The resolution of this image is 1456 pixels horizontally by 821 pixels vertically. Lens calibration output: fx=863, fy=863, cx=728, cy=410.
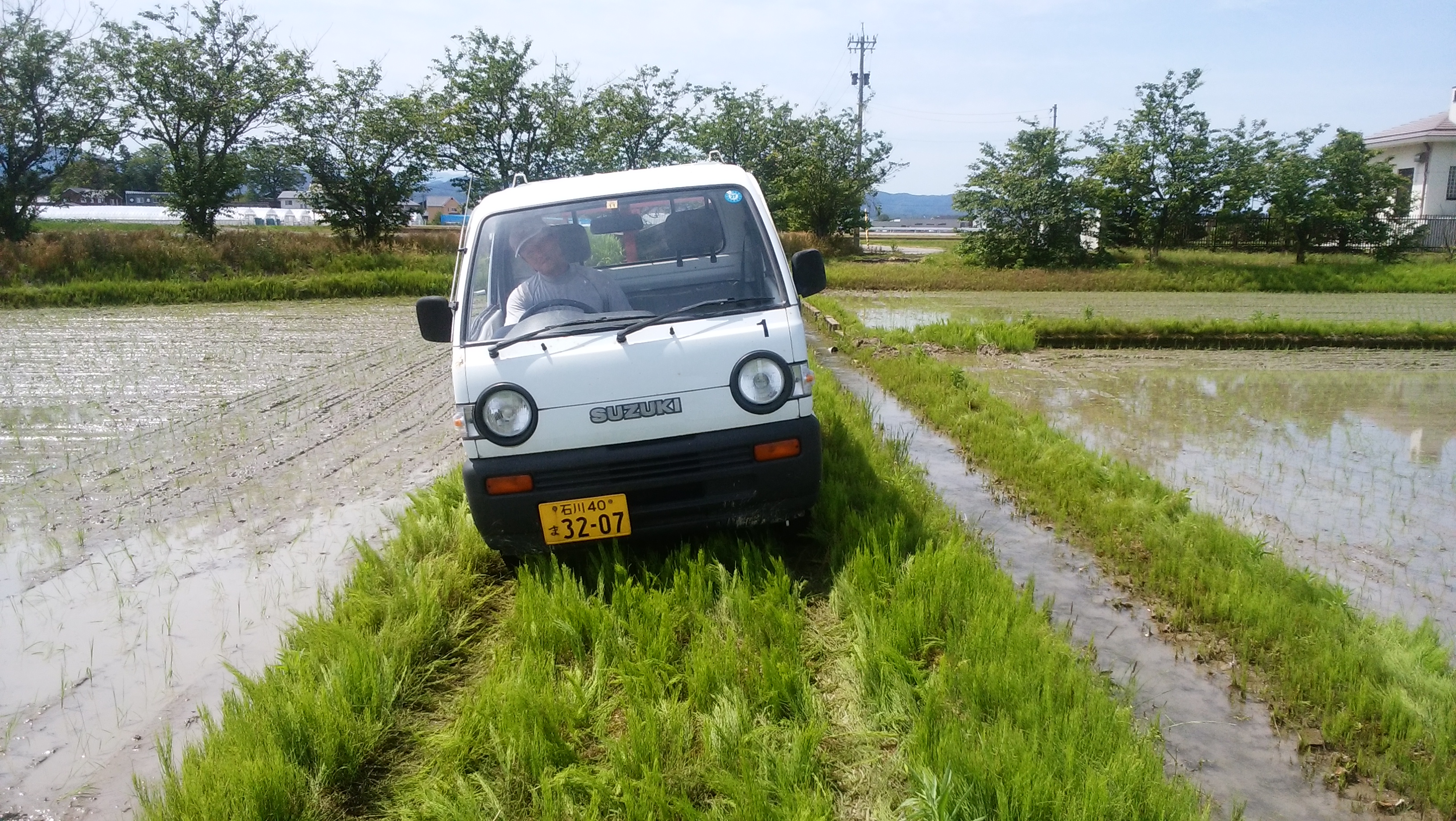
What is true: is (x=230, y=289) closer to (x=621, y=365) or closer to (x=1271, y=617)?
(x=621, y=365)

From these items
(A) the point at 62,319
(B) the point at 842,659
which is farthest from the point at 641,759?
(A) the point at 62,319

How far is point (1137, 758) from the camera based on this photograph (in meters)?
2.37

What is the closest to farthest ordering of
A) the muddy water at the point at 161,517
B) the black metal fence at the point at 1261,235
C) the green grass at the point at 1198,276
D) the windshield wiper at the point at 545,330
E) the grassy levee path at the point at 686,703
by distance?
the grassy levee path at the point at 686,703 → the muddy water at the point at 161,517 → the windshield wiper at the point at 545,330 → the green grass at the point at 1198,276 → the black metal fence at the point at 1261,235

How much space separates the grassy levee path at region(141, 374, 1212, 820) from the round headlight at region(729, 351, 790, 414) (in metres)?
0.68

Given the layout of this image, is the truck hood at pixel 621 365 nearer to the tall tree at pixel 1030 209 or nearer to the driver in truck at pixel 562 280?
the driver in truck at pixel 562 280

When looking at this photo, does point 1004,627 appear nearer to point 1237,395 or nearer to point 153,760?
point 153,760

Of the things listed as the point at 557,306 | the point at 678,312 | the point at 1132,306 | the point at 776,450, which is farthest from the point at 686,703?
the point at 1132,306

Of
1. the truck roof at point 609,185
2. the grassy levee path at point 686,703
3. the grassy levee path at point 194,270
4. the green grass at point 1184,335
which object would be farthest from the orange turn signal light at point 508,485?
the grassy levee path at point 194,270

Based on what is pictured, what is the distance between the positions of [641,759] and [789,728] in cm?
48

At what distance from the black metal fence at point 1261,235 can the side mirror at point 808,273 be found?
24.1 metres

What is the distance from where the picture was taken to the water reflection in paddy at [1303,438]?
178 inches

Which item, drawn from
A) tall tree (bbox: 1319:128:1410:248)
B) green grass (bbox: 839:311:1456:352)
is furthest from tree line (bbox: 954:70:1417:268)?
green grass (bbox: 839:311:1456:352)

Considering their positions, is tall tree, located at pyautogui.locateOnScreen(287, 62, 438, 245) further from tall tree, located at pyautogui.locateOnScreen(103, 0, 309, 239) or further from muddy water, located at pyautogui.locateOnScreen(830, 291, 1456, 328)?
muddy water, located at pyautogui.locateOnScreen(830, 291, 1456, 328)

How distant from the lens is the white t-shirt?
416cm
